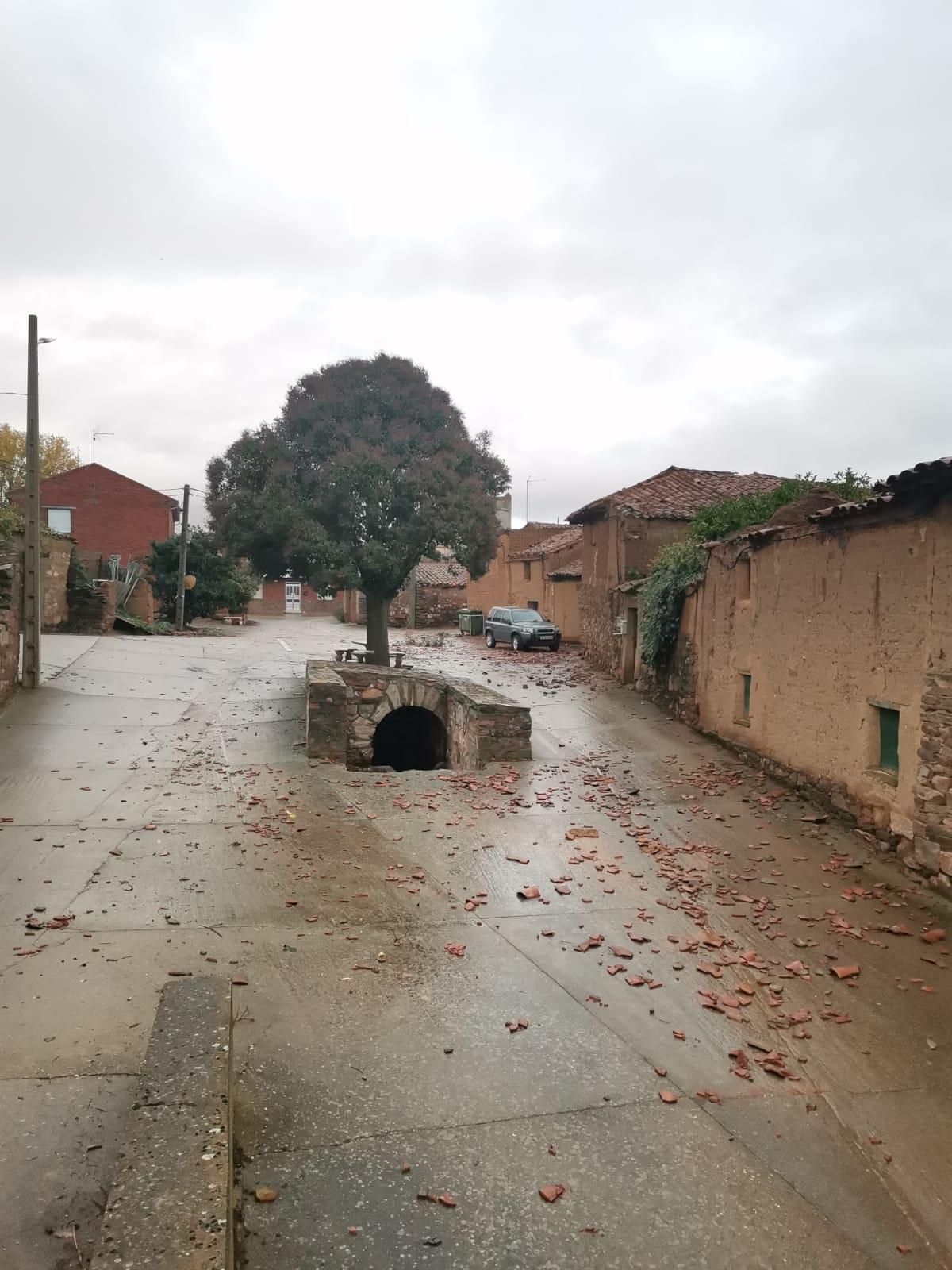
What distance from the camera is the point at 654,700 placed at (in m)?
17.2

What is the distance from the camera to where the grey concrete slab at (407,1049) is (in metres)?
4.25

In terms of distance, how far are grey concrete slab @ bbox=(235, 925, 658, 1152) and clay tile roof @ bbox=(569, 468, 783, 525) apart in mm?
16727

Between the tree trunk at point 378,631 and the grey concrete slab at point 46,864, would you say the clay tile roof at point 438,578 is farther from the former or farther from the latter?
the grey concrete slab at point 46,864

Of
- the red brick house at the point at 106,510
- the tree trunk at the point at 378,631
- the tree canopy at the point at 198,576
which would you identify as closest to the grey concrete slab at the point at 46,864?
the tree trunk at the point at 378,631

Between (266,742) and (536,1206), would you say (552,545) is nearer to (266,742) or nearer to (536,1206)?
(266,742)

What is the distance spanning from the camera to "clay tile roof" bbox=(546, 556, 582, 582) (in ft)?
96.5

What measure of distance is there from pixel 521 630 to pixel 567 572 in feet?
9.90

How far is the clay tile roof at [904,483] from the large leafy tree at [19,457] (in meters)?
42.6

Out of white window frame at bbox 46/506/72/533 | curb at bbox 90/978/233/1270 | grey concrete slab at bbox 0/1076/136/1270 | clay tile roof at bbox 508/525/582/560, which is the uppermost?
white window frame at bbox 46/506/72/533

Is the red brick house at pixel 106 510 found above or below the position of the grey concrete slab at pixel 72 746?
above

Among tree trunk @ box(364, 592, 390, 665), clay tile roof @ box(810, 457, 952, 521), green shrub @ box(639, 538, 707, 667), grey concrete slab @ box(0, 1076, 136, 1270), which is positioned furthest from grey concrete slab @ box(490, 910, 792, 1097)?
tree trunk @ box(364, 592, 390, 665)

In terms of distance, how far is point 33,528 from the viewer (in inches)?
586

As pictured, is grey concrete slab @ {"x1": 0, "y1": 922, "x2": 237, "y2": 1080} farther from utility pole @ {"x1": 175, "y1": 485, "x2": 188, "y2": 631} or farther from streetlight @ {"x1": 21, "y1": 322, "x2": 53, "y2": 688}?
utility pole @ {"x1": 175, "y1": 485, "x2": 188, "y2": 631}

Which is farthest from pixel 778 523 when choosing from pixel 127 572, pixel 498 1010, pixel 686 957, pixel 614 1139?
pixel 127 572
